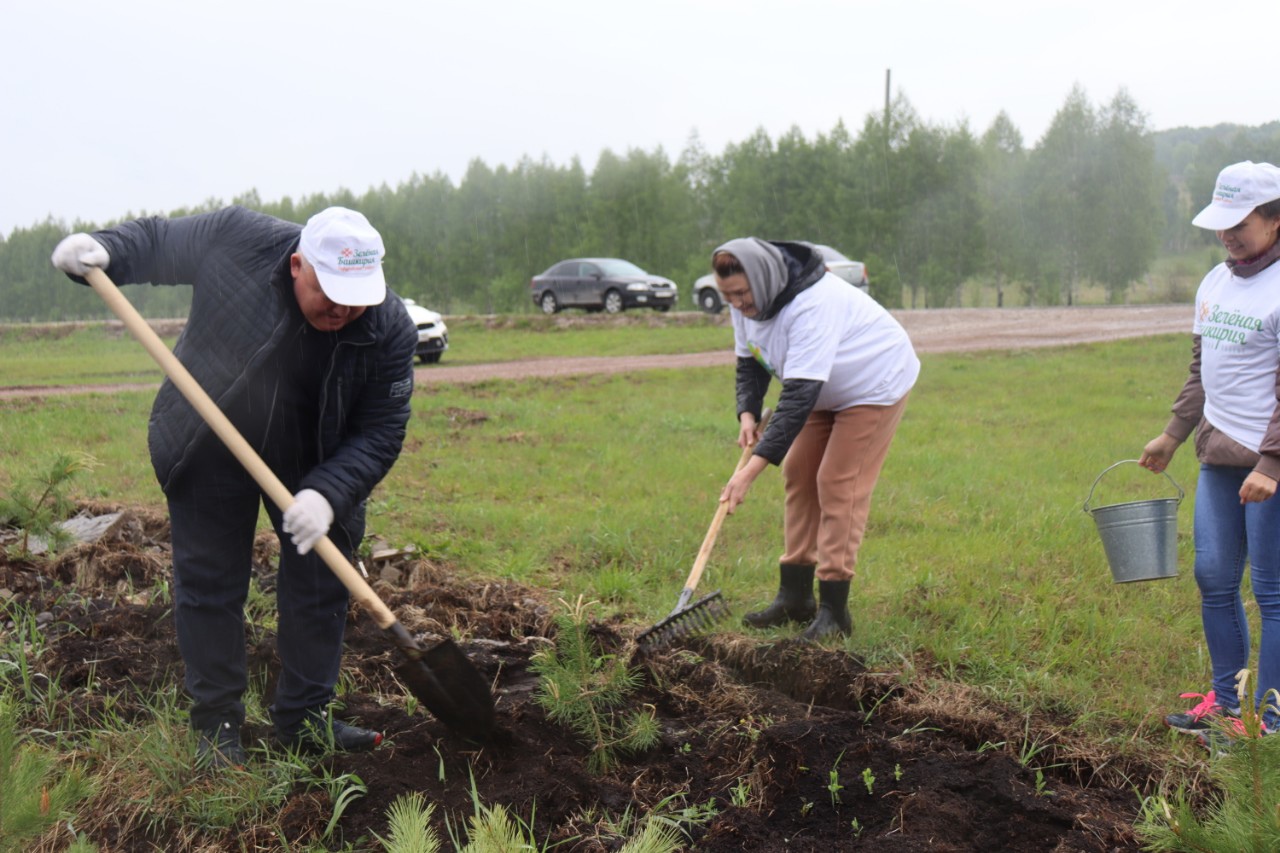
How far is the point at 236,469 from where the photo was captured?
3.08 m

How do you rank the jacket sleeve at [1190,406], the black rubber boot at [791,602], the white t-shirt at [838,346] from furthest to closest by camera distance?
the black rubber boot at [791,602] → the white t-shirt at [838,346] → the jacket sleeve at [1190,406]

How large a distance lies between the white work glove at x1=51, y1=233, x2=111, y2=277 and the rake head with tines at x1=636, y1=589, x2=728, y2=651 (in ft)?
7.23

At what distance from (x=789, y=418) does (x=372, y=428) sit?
1655 millimetres

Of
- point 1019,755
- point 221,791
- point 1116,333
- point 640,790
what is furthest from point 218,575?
point 1116,333

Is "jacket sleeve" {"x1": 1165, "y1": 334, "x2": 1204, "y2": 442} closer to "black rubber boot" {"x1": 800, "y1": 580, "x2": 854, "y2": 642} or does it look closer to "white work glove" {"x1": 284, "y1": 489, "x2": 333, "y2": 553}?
"black rubber boot" {"x1": 800, "y1": 580, "x2": 854, "y2": 642}

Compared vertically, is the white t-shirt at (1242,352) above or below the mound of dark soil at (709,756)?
above

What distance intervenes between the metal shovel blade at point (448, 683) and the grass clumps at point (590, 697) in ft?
1.01

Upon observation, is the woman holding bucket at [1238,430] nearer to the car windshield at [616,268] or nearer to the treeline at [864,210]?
the car windshield at [616,268]

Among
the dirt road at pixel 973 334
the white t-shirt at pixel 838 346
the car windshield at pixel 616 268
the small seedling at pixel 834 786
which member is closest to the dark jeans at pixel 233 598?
the small seedling at pixel 834 786

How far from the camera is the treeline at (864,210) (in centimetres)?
4059

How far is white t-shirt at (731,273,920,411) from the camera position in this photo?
413cm

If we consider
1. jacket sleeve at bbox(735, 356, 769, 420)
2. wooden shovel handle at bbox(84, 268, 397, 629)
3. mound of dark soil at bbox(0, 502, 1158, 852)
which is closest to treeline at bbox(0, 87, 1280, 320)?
jacket sleeve at bbox(735, 356, 769, 420)

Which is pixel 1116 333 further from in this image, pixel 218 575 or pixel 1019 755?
pixel 218 575

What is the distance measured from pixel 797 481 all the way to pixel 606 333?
17.3 metres
